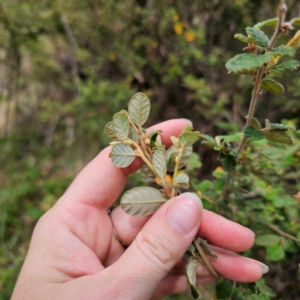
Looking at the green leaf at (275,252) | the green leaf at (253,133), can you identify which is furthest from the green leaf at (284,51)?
the green leaf at (275,252)

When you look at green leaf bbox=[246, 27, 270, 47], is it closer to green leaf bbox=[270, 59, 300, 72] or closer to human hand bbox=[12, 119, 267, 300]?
green leaf bbox=[270, 59, 300, 72]

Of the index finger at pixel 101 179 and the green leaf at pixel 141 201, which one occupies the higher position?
the green leaf at pixel 141 201

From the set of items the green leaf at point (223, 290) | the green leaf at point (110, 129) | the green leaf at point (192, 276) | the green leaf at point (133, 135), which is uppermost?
the green leaf at point (110, 129)

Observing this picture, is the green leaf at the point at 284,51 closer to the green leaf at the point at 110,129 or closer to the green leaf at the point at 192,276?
the green leaf at the point at 110,129

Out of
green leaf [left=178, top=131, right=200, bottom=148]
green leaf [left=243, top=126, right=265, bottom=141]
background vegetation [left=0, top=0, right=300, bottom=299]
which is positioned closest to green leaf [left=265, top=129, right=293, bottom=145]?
green leaf [left=243, top=126, right=265, bottom=141]

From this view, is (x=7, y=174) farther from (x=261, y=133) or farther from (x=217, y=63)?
(x=261, y=133)

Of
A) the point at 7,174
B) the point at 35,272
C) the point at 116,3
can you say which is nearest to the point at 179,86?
the point at 116,3
